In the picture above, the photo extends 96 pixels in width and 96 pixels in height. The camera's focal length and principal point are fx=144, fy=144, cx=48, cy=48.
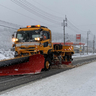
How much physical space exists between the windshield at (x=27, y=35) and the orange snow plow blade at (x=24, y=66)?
1.39m

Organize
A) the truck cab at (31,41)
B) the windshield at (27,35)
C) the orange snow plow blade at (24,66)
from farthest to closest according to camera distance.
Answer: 1. the windshield at (27,35)
2. the truck cab at (31,41)
3. the orange snow plow blade at (24,66)

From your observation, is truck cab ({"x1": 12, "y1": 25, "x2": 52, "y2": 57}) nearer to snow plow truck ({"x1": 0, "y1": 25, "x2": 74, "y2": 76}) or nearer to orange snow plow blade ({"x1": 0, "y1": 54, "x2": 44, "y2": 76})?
snow plow truck ({"x1": 0, "y1": 25, "x2": 74, "y2": 76})

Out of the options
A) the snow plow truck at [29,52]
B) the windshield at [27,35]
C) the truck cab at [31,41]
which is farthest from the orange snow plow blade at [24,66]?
the windshield at [27,35]

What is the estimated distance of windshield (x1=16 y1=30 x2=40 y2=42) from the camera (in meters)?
9.47

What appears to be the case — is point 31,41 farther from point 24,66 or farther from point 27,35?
point 24,66

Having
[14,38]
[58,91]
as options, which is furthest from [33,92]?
[14,38]

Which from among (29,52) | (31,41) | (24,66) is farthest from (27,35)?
(24,66)

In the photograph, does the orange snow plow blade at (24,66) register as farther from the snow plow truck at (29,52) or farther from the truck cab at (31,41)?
the truck cab at (31,41)

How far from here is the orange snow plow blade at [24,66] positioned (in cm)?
825

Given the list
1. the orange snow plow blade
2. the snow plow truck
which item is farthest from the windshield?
the orange snow plow blade

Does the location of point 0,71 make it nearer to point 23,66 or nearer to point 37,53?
point 23,66

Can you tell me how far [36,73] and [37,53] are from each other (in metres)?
1.29

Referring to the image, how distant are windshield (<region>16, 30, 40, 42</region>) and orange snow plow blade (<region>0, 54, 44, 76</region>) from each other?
54.8 inches

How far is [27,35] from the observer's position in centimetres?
964
